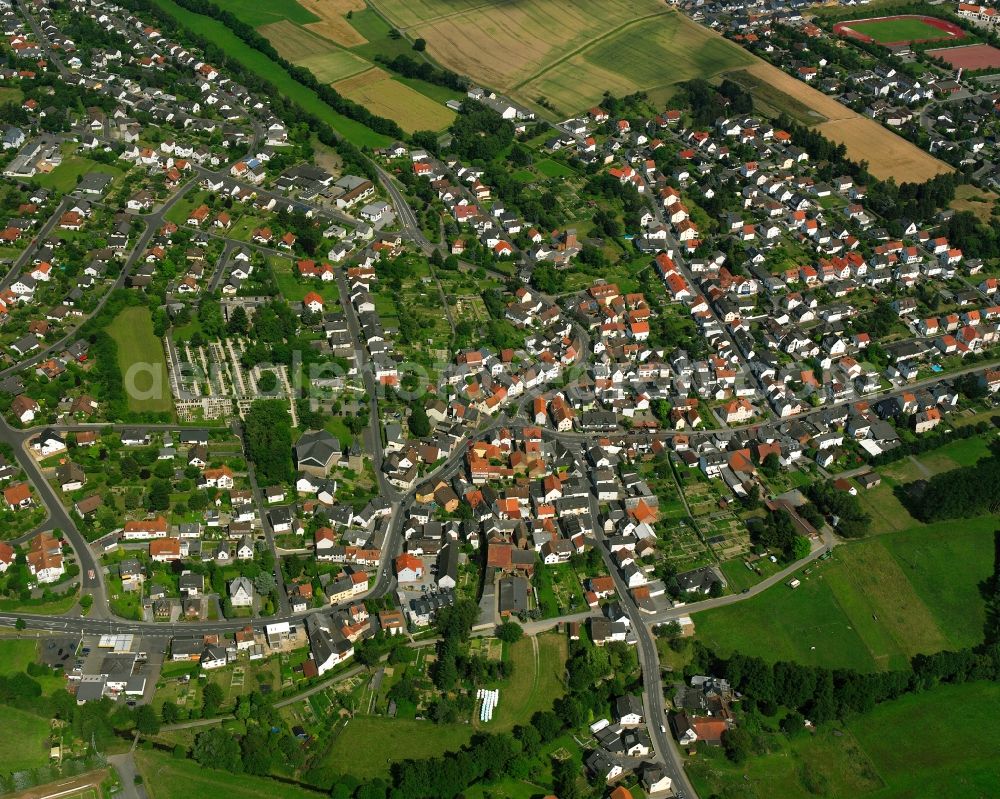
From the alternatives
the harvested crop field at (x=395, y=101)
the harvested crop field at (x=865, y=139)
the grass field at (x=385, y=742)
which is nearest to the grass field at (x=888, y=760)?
the grass field at (x=385, y=742)

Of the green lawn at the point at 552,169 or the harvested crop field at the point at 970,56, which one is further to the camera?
the harvested crop field at the point at 970,56

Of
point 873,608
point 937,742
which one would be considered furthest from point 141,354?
point 937,742

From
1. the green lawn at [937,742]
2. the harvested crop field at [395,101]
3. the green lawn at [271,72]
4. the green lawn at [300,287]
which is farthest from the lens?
the harvested crop field at [395,101]

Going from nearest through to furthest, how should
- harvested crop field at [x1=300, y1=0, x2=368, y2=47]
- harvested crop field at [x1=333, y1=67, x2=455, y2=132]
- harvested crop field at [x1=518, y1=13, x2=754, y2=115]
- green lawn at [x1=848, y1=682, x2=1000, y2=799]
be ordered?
green lawn at [x1=848, y1=682, x2=1000, y2=799], harvested crop field at [x1=333, y1=67, x2=455, y2=132], harvested crop field at [x1=518, y1=13, x2=754, y2=115], harvested crop field at [x1=300, y1=0, x2=368, y2=47]

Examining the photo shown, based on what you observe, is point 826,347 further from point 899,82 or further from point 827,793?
point 899,82

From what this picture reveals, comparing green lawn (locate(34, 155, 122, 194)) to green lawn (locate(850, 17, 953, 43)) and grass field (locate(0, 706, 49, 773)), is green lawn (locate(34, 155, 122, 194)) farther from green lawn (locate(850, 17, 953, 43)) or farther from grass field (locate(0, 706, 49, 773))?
green lawn (locate(850, 17, 953, 43))

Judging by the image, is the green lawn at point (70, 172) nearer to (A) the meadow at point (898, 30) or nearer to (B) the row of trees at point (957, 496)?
(B) the row of trees at point (957, 496)

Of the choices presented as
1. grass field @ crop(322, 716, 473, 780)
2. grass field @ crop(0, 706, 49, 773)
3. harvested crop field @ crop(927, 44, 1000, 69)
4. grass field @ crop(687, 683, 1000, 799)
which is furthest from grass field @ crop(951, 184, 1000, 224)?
grass field @ crop(0, 706, 49, 773)
